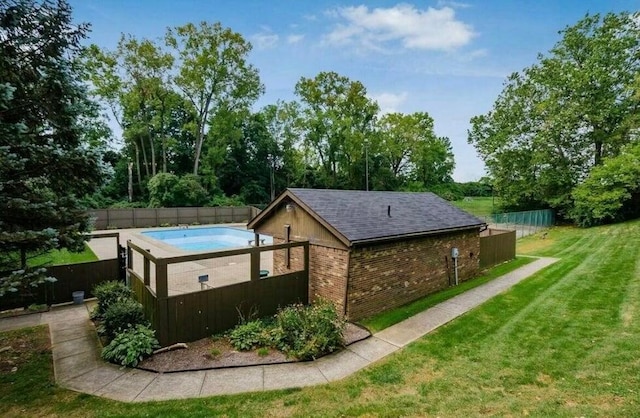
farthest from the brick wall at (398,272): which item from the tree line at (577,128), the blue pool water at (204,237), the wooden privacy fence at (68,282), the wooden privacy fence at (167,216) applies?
the wooden privacy fence at (167,216)

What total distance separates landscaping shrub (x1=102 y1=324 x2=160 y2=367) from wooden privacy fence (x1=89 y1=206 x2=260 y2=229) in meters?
22.6

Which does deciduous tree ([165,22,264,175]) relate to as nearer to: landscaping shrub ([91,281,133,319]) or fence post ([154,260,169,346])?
landscaping shrub ([91,281,133,319])

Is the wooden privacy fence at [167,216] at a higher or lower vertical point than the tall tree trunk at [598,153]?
lower

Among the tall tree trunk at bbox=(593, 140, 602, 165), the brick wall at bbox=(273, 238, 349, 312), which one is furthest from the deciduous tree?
the tall tree trunk at bbox=(593, 140, 602, 165)

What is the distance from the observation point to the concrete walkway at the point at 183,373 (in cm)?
570

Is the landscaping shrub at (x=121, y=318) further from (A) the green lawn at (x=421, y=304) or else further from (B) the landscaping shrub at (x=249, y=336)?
(A) the green lawn at (x=421, y=304)

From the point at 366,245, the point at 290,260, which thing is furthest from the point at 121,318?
the point at 366,245

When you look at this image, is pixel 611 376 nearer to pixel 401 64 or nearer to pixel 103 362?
pixel 103 362

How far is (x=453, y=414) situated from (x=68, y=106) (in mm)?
8376

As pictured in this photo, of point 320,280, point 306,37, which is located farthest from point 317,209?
point 306,37

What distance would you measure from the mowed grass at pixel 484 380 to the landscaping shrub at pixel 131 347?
1.00 meters

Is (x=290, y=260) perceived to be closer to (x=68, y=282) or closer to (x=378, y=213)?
(x=378, y=213)

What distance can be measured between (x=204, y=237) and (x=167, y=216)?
5.52m

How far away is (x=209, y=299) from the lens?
772 cm
